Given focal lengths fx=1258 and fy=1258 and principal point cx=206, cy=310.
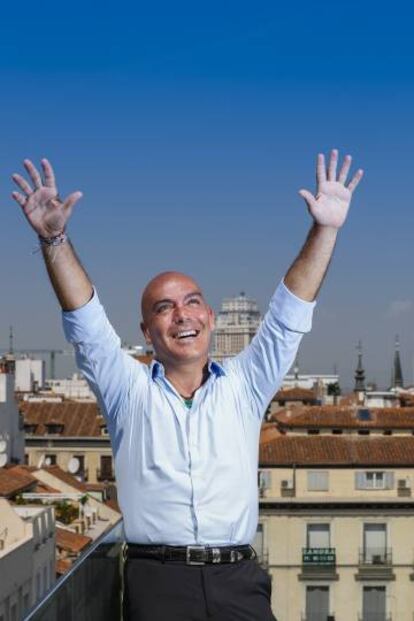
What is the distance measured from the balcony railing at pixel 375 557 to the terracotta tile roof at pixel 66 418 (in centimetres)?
1999

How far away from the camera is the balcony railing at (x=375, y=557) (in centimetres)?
3716

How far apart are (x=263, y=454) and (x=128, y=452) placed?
3379 centimetres

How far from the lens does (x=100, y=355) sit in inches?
182

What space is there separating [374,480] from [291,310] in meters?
34.0

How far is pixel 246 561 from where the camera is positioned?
15.0 feet

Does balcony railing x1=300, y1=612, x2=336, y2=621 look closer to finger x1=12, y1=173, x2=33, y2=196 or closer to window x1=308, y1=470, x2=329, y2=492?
window x1=308, y1=470, x2=329, y2=492

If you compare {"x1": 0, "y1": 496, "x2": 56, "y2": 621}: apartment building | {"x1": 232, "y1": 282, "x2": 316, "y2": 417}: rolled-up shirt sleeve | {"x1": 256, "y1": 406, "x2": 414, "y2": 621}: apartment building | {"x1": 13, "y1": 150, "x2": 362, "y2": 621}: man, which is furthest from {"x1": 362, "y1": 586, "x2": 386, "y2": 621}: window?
{"x1": 232, "y1": 282, "x2": 316, "y2": 417}: rolled-up shirt sleeve

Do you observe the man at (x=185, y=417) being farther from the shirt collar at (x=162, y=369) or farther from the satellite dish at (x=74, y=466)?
the satellite dish at (x=74, y=466)

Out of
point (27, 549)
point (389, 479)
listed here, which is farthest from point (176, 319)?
point (389, 479)

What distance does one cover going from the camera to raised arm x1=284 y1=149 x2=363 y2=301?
4.64 metres

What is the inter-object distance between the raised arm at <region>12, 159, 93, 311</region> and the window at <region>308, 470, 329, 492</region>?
33.8 meters

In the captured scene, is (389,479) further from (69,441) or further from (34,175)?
(34,175)

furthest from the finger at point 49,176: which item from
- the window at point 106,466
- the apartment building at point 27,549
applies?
the window at point 106,466

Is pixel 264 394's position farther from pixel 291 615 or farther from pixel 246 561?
pixel 291 615
